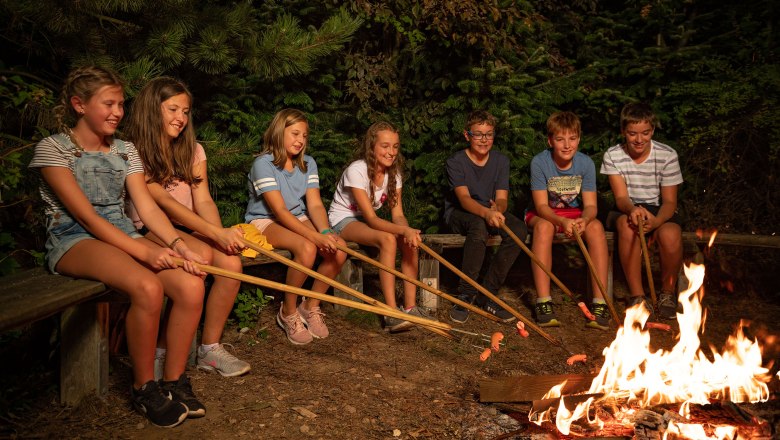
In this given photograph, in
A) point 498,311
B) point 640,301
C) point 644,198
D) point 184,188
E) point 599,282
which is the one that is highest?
point 184,188

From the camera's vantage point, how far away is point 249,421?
3.54m

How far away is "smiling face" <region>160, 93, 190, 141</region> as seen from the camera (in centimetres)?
411

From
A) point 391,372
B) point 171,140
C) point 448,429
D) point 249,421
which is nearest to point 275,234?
point 171,140

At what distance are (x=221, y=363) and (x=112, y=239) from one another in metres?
1.11

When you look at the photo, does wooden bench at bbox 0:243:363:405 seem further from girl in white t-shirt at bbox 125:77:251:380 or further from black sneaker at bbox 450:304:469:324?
black sneaker at bbox 450:304:469:324

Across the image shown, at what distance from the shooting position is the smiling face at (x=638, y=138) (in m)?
5.65

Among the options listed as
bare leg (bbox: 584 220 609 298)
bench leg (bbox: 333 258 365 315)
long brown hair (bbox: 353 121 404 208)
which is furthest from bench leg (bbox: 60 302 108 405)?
bare leg (bbox: 584 220 609 298)

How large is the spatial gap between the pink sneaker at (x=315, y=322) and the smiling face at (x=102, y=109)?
2024 mm

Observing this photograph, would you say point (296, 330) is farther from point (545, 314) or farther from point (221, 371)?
point (545, 314)

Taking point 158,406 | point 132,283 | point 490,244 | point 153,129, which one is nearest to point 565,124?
point 490,244

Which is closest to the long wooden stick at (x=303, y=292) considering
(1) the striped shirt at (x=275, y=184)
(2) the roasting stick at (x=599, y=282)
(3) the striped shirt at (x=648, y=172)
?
(1) the striped shirt at (x=275, y=184)

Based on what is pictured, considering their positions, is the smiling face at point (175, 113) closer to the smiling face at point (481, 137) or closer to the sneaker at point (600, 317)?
the smiling face at point (481, 137)

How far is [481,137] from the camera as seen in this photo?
5664 millimetres

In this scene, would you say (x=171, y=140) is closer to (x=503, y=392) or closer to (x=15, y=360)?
(x=15, y=360)
